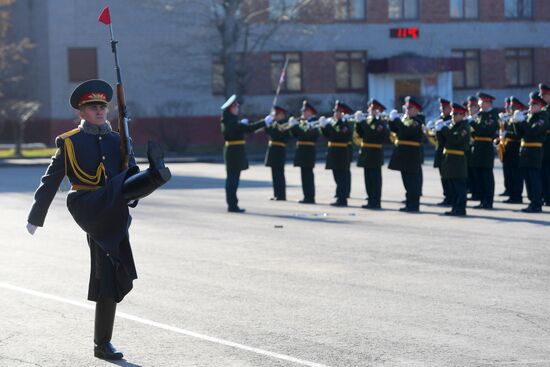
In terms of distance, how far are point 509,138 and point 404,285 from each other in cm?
991

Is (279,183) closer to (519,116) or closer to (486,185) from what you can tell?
(486,185)

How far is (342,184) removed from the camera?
21.0 m

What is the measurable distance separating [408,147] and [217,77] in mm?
32426

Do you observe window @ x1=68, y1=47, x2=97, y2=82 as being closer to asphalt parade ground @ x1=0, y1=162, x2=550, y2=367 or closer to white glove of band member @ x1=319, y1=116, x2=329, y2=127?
white glove of band member @ x1=319, y1=116, x2=329, y2=127

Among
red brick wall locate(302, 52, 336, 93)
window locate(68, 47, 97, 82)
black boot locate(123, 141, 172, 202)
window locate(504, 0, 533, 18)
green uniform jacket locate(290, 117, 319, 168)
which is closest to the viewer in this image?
black boot locate(123, 141, 172, 202)

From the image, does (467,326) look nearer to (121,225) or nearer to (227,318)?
(227,318)

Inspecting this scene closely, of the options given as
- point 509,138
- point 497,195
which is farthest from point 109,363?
point 497,195

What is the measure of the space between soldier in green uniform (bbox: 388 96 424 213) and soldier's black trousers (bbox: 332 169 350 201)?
1.51m

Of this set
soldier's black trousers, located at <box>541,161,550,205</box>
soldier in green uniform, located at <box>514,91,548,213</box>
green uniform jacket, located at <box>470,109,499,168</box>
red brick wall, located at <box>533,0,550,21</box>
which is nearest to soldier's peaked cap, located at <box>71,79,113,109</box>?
soldier in green uniform, located at <box>514,91,548,213</box>

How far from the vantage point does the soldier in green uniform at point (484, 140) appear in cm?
1959

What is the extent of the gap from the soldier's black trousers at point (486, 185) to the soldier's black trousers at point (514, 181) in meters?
0.74

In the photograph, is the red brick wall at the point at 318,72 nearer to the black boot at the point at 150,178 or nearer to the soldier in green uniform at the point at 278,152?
the soldier in green uniform at the point at 278,152

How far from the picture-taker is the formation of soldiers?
18.7 m

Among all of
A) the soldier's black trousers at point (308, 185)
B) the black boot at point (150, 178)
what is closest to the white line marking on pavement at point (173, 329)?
the black boot at point (150, 178)
